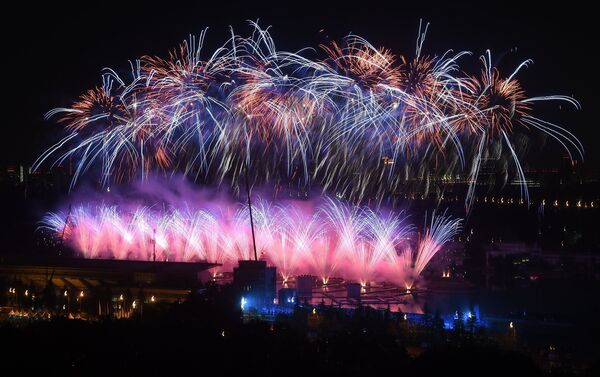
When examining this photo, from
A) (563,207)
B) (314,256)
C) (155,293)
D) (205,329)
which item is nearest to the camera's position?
(205,329)

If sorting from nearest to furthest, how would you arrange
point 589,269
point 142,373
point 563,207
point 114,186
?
point 142,373 < point 589,269 < point 114,186 < point 563,207

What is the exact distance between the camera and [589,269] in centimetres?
2344

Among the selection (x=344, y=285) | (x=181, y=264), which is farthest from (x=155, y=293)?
(x=344, y=285)

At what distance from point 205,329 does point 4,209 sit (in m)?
25.3

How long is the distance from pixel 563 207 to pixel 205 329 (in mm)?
35278

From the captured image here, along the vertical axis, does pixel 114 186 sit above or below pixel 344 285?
above

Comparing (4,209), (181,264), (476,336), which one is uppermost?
(4,209)

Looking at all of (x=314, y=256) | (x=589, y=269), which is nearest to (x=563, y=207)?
(x=589, y=269)

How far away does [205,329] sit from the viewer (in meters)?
10.6

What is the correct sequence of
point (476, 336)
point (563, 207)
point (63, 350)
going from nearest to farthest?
point (63, 350) < point (476, 336) < point (563, 207)

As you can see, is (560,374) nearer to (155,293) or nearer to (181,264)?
(155,293)

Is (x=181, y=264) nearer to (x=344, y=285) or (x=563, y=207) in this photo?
(x=344, y=285)

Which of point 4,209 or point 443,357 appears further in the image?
point 4,209

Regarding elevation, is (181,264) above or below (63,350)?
above
